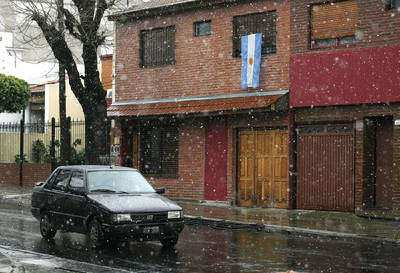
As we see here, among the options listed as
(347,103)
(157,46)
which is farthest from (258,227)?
(157,46)

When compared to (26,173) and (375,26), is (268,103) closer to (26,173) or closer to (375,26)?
(375,26)

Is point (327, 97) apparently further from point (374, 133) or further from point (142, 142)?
point (142, 142)

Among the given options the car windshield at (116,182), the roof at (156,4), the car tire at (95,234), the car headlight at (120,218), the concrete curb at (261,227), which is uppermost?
the roof at (156,4)

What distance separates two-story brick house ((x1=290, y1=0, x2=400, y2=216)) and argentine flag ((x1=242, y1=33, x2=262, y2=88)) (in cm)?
117

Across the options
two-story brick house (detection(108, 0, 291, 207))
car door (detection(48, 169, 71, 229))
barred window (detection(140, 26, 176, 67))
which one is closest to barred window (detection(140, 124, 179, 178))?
two-story brick house (detection(108, 0, 291, 207))

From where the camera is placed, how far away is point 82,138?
2814cm

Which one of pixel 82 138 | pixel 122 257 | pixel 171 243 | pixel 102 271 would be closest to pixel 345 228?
pixel 171 243

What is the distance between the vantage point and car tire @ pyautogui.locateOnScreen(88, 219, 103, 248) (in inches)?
432

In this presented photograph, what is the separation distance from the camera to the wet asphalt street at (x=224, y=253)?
971cm

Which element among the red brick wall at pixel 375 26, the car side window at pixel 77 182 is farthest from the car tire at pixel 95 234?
the red brick wall at pixel 375 26

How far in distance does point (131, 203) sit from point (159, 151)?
38.9ft

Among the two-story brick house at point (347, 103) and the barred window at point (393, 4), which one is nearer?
the two-story brick house at point (347, 103)

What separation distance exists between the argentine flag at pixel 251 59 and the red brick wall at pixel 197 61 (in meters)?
0.23

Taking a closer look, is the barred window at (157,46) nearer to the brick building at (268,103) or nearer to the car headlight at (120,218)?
the brick building at (268,103)
